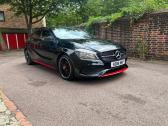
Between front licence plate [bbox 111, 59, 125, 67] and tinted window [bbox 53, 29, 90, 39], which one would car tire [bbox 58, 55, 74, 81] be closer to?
tinted window [bbox 53, 29, 90, 39]

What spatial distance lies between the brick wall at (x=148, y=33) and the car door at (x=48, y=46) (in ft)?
12.6

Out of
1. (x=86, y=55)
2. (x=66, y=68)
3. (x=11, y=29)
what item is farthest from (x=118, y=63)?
(x=11, y=29)

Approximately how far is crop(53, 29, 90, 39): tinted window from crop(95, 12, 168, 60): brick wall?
284 cm

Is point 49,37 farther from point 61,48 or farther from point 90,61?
point 90,61

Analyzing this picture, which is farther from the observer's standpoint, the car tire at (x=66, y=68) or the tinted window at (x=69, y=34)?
the tinted window at (x=69, y=34)

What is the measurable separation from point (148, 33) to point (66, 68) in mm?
4197

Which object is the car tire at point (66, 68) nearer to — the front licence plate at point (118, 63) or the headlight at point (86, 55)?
the headlight at point (86, 55)

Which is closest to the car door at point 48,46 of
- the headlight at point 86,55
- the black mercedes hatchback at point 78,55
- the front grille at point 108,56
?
the black mercedes hatchback at point 78,55

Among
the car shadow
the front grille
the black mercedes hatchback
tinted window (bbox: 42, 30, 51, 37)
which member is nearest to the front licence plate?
the black mercedes hatchback

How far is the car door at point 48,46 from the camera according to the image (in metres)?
6.03

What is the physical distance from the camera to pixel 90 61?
16.4 ft

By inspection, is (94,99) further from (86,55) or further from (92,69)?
(86,55)

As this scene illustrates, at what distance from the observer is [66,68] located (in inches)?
219

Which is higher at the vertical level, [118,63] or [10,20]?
[10,20]
